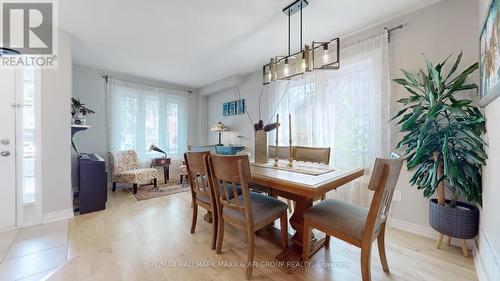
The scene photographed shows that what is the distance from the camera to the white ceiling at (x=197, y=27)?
205 centimetres

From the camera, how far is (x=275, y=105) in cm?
365

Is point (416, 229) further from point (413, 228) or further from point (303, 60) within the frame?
point (303, 60)

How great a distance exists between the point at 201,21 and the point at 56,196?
2.78 m

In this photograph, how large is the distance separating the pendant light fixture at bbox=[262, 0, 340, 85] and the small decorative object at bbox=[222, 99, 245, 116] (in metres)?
2.31

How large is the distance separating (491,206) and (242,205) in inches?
66.7

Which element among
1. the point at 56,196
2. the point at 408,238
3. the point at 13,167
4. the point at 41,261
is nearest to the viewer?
the point at 41,261

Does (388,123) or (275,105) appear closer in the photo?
(388,123)

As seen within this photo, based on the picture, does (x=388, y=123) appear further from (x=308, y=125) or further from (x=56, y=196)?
(x=56, y=196)

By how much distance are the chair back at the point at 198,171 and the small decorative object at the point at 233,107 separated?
2633 millimetres

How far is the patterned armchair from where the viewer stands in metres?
3.56

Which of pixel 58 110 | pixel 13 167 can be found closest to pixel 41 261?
pixel 13 167

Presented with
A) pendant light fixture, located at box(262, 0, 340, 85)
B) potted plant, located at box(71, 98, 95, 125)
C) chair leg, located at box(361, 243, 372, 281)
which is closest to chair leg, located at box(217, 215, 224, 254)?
chair leg, located at box(361, 243, 372, 281)

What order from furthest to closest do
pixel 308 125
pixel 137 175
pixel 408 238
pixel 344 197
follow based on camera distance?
pixel 137 175 → pixel 308 125 → pixel 344 197 → pixel 408 238

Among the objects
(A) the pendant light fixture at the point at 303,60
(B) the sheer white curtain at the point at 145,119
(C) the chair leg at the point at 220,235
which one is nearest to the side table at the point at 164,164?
(B) the sheer white curtain at the point at 145,119
